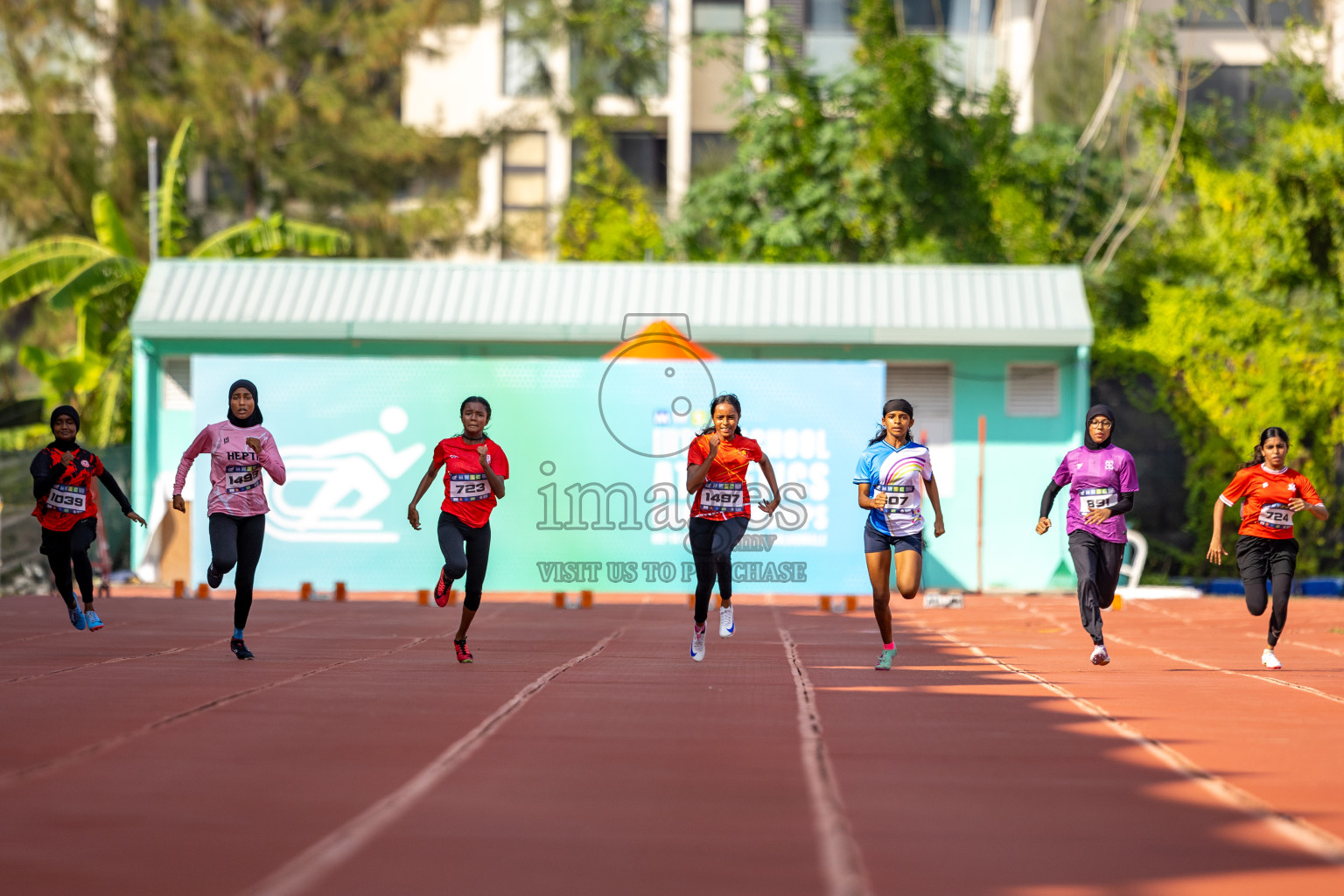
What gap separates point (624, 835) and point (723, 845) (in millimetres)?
379

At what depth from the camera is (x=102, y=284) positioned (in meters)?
24.1

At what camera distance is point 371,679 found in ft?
33.2

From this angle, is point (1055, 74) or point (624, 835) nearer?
point (624, 835)

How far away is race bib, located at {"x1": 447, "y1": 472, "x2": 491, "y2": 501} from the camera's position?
35.5ft

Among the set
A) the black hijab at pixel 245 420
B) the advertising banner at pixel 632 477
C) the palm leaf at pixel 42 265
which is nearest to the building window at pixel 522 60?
the palm leaf at pixel 42 265

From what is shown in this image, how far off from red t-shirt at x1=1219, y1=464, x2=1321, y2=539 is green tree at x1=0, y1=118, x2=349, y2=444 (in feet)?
57.0

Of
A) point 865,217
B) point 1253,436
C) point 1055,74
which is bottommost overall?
point 1253,436

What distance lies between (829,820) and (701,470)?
212 inches

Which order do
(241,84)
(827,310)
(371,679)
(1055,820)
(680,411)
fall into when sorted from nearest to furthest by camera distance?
(1055,820) < (371,679) < (680,411) < (827,310) < (241,84)

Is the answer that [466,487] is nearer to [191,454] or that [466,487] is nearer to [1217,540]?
[191,454]

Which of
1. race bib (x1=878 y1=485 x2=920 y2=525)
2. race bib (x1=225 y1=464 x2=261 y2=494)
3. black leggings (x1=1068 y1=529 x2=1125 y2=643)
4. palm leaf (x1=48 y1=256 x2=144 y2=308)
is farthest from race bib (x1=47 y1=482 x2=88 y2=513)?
palm leaf (x1=48 y1=256 x2=144 y2=308)

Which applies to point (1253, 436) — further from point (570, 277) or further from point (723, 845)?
point (723, 845)

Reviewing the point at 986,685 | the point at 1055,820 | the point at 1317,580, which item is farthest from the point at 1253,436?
the point at 1055,820

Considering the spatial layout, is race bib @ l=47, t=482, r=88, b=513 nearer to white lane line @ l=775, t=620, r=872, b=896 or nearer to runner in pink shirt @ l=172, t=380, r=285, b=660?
runner in pink shirt @ l=172, t=380, r=285, b=660
